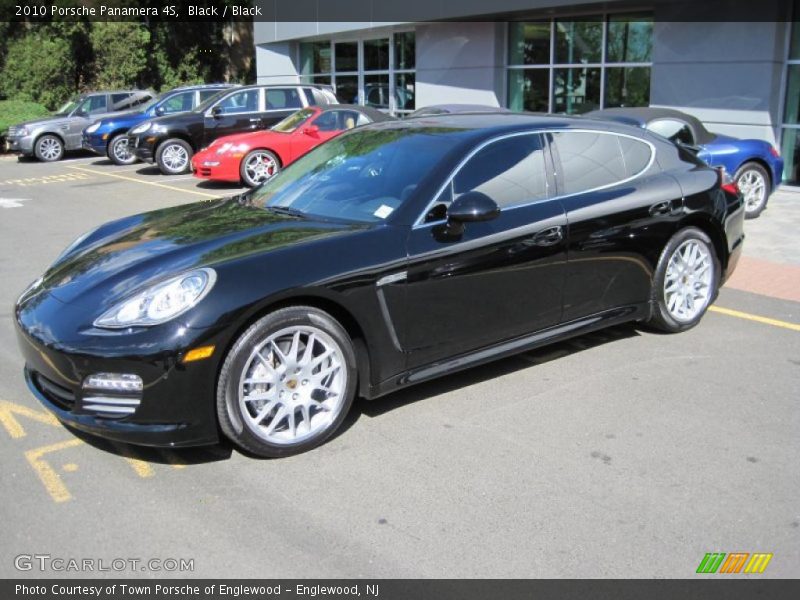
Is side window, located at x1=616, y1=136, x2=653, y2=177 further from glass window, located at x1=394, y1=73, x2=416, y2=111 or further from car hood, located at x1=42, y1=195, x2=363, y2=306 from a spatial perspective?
glass window, located at x1=394, y1=73, x2=416, y2=111

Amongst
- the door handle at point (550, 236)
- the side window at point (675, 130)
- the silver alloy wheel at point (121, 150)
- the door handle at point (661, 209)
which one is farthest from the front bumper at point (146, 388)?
the silver alloy wheel at point (121, 150)

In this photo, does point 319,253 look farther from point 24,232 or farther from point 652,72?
point 652,72

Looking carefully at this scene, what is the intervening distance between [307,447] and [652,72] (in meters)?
13.0

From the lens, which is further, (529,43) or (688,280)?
(529,43)

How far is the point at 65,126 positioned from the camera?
21.3m

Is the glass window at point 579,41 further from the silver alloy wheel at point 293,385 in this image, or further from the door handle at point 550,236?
the silver alloy wheel at point 293,385

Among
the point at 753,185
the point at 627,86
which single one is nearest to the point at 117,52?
the point at 627,86

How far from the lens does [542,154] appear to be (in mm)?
5168

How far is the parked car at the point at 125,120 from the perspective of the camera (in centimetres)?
1911

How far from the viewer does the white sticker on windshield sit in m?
4.60

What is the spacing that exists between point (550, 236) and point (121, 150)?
16572 mm

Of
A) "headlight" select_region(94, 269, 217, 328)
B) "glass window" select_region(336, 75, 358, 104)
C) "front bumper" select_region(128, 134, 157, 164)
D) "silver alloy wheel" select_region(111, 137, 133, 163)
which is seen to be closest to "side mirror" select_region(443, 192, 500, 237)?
"headlight" select_region(94, 269, 217, 328)

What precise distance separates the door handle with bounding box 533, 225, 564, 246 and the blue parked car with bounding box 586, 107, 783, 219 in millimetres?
5479

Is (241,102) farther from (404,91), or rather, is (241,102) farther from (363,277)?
(363,277)
